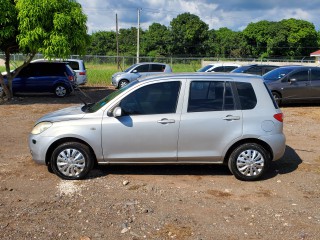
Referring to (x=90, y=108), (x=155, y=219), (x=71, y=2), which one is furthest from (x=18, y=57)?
(x=155, y=219)

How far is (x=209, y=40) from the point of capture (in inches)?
2432

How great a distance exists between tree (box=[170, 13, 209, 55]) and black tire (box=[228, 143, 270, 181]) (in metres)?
53.2

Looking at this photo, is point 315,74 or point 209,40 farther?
point 209,40

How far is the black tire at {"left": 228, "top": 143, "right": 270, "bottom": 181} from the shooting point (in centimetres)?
572

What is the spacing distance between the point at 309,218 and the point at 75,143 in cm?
334

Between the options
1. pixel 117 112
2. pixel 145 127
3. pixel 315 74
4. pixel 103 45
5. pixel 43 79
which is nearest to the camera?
pixel 117 112

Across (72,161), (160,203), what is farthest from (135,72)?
(160,203)

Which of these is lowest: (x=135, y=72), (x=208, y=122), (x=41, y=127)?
(x=41, y=127)

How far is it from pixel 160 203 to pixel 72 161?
155 centimetres

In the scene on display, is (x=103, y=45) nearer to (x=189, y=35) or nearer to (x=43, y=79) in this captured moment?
(x=189, y=35)

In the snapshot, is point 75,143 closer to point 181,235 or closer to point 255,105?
point 181,235

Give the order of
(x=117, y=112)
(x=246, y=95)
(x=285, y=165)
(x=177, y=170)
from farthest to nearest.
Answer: (x=285, y=165) < (x=177, y=170) < (x=246, y=95) < (x=117, y=112)

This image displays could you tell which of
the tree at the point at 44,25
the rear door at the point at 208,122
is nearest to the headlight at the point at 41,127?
the rear door at the point at 208,122

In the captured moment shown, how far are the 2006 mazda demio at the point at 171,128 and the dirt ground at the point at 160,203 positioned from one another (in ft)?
1.13
